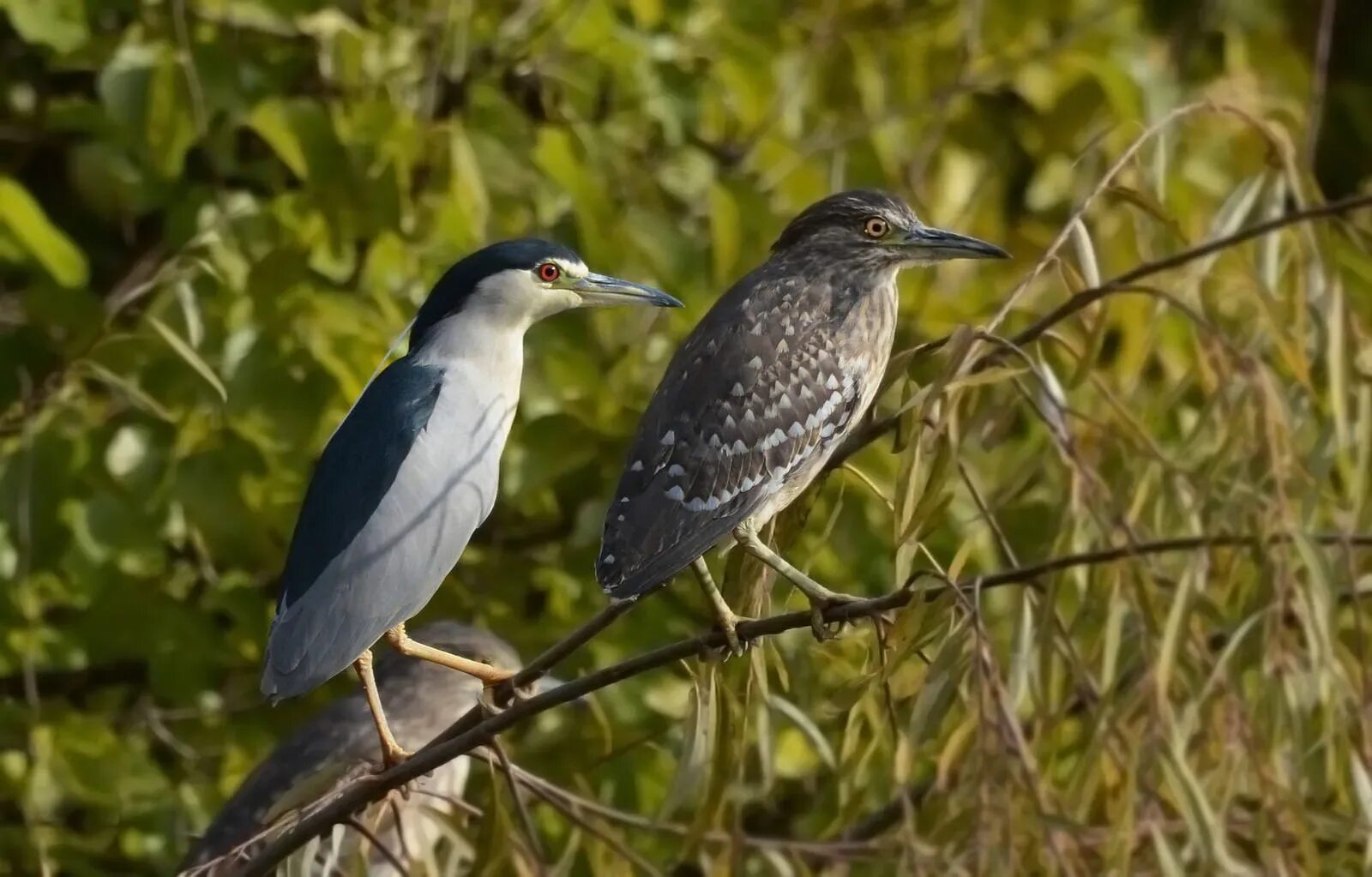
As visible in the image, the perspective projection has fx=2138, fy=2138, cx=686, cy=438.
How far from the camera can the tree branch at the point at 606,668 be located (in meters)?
1.74

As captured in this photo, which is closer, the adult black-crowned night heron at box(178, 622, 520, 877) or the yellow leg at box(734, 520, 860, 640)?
the yellow leg at box(734, 520, 860, 640)

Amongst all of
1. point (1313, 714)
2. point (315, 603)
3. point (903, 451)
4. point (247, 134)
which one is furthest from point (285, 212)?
point (1313, 714)

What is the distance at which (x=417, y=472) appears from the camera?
2.13 metres

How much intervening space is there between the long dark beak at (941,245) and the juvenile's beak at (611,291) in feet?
1.18

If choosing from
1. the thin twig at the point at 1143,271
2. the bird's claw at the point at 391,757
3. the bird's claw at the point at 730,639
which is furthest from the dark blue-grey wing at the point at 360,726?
the thin twig at the point at 1143,271

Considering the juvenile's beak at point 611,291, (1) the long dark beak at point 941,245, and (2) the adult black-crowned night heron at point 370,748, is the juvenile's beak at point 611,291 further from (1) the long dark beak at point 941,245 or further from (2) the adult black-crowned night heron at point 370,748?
(2) the adult black-crowned night heron at point 370,748

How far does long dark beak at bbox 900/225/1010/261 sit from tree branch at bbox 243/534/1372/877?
1.77 feet

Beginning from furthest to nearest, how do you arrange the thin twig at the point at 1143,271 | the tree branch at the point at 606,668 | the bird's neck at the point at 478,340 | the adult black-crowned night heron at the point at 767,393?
the bird's neck at the point at 478,340 → the adult black-crowned night heron at the point at 767,393 → the thin twig at the point at 1143,271 → the tree branch at the point at 606,668

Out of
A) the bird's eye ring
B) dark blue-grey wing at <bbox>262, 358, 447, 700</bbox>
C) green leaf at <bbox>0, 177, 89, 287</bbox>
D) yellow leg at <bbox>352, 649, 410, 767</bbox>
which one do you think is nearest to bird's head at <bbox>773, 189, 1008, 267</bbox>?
the bird's eye ring

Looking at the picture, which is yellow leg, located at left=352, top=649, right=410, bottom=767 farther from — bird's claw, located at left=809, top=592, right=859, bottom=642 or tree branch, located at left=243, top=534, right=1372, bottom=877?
bird's claw, located at left=809, top=592, right=859, bottom=642

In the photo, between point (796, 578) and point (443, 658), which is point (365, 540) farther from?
point (796, 578)

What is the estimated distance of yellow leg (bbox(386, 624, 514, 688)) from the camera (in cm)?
216

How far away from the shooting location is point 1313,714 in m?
2.17

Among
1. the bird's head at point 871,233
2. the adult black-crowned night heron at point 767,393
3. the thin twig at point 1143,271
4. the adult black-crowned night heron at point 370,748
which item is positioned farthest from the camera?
the adult black-crowned night heron at point 370,748
